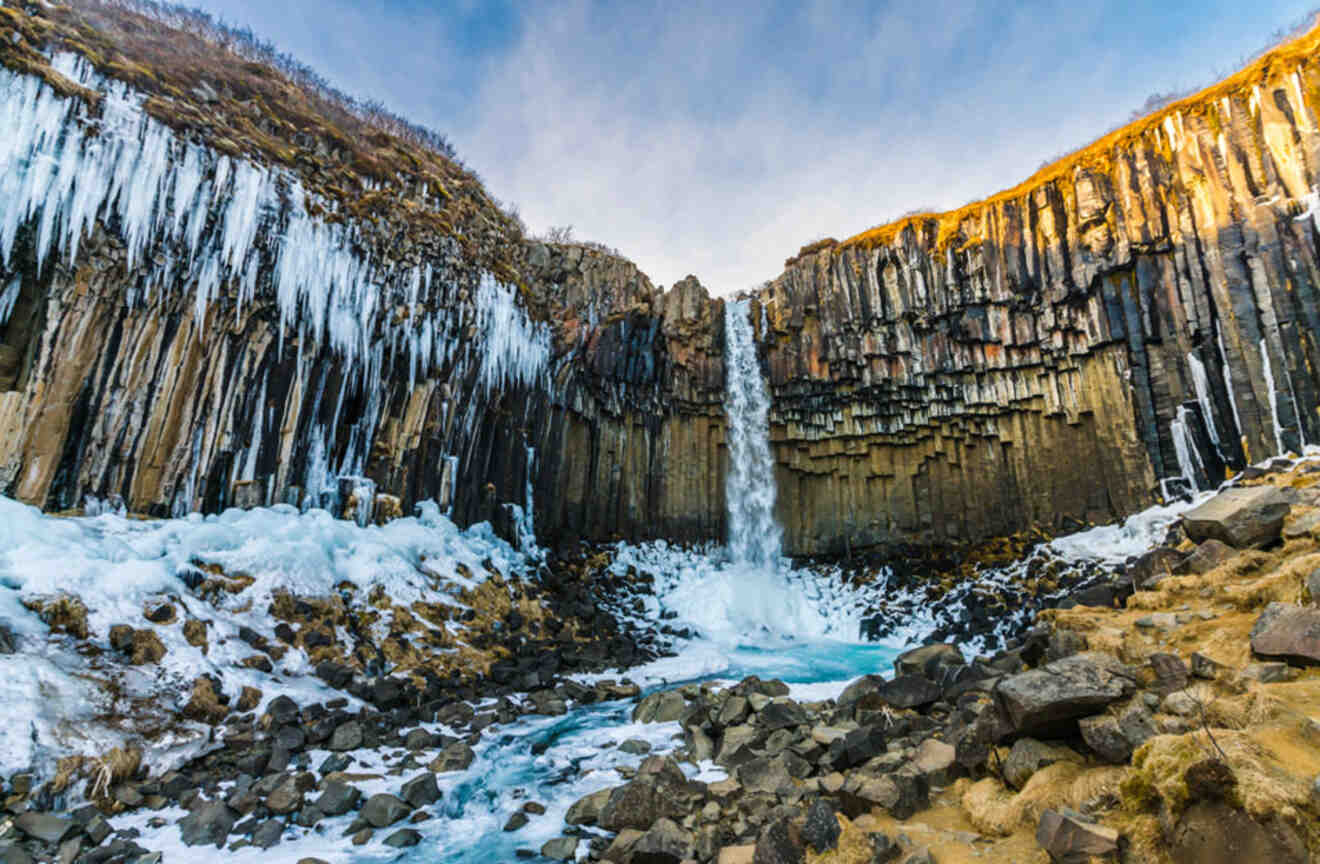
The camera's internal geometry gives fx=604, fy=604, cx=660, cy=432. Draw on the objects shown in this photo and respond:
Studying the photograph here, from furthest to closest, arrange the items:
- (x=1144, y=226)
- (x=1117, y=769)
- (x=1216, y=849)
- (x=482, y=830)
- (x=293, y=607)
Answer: (x=1144, y=226), (x=293, y=607), (x=482, y=830), (x=1117, y=769), (x=1216, y=849)

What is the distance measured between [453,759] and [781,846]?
4.39 m

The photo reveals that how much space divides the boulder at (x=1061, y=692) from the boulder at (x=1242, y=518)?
4.14 m

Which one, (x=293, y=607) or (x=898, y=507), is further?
(x=898, y=507)

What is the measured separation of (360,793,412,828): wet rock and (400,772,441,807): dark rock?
10 centimetres

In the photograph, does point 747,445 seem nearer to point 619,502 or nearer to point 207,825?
point 619,502

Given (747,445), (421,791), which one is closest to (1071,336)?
(747,445)

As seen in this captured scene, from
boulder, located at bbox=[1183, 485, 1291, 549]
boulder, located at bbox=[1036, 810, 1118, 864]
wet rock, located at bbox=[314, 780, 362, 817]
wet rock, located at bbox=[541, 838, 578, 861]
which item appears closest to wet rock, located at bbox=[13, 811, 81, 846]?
Result: wet rock, located at bbox=[314, 780, 362, 817]

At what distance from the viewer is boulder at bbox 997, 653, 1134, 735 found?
148 inches

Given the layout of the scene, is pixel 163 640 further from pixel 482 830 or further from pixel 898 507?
pixel 898 507

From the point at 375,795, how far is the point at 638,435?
56.7 ft

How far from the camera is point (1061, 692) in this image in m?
3.82

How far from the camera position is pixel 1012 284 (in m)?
18.6

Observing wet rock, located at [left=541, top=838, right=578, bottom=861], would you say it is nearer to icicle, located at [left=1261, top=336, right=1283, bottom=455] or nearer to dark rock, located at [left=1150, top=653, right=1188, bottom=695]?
dark rock, located at [left=1150, top=653, right=1188, bottom=695]

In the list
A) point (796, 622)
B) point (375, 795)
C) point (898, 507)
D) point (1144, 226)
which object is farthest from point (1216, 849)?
point (898, 507)
